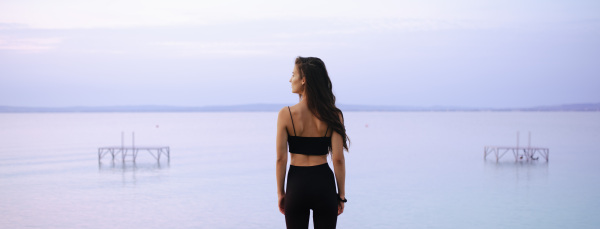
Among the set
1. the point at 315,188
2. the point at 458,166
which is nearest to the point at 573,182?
the point at 458,166

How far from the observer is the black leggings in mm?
4496

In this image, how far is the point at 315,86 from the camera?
4.33 metres

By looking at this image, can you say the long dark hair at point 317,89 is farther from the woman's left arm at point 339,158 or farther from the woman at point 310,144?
the woman's left arm at point 339,158

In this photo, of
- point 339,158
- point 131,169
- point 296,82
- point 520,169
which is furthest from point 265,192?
point 296,82

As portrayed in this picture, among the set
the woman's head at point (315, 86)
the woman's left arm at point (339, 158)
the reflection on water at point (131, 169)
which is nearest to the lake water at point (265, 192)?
the reflection on water at point (131, 169)

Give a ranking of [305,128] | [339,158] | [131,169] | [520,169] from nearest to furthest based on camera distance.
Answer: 1. [305,128]
2. [339,158]
3. [131,169]
4. [520,169]

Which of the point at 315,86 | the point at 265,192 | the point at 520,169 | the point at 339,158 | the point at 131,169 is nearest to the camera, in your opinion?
the point at 315,86

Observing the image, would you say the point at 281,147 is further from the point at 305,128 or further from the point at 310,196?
the point at 310,196

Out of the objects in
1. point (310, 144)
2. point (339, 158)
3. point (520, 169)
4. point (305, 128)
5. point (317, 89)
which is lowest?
point (520, 169)

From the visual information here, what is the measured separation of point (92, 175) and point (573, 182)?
28131mm

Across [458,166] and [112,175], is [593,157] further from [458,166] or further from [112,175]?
[112,175]

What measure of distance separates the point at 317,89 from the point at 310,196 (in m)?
0.83

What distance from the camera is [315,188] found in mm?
4496

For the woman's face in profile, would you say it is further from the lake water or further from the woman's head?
the lake water
